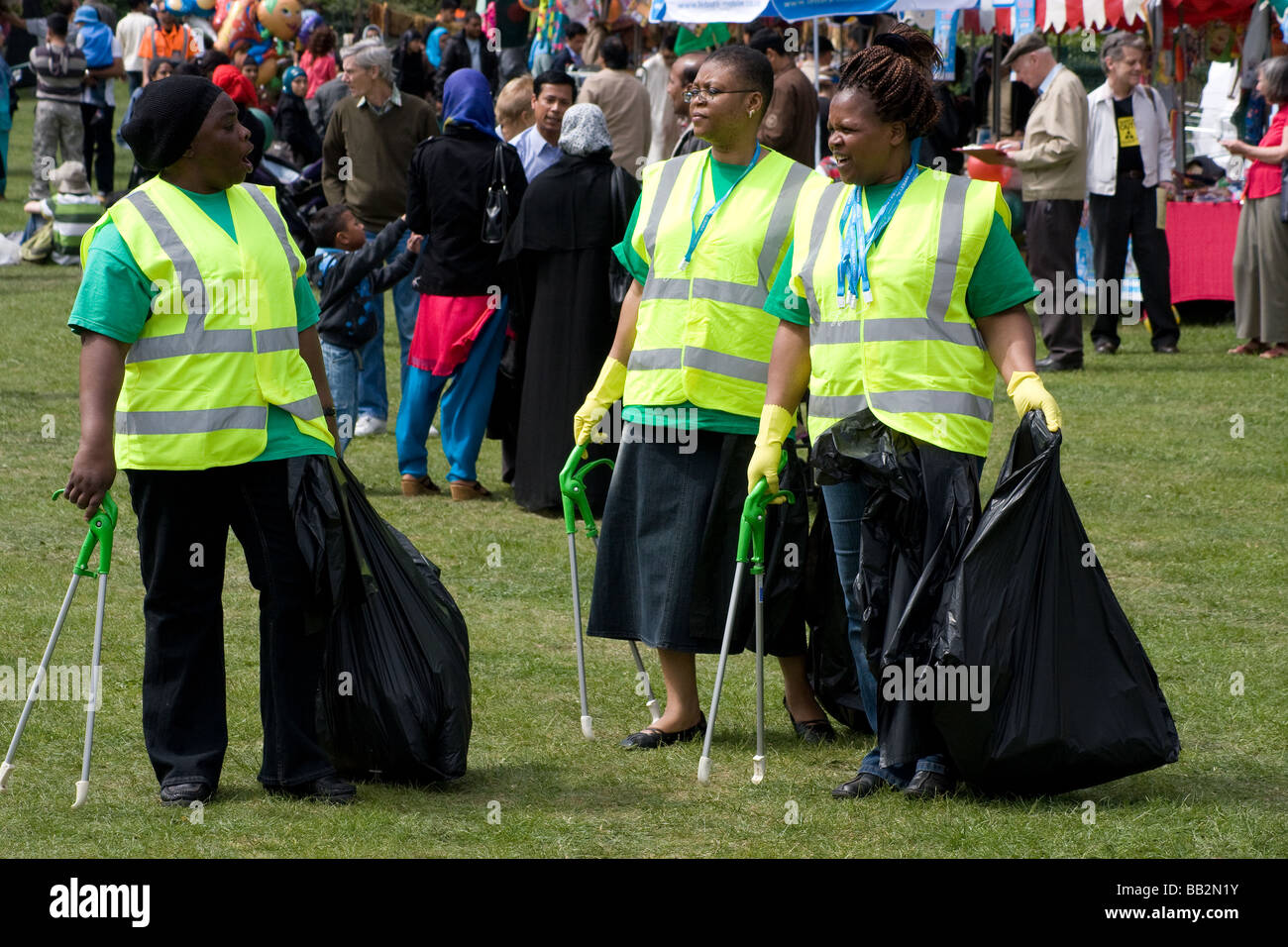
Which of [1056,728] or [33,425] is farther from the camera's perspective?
[33,425]

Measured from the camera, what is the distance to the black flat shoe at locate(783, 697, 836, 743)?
5.24m

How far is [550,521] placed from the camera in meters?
Answer: 8.18

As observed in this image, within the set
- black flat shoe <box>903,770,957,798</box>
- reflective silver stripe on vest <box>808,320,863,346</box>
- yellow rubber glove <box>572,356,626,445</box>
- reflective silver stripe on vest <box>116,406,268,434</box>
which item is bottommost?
black flat shoe <box>903,770,957,798</box>

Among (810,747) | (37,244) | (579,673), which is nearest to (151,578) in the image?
(579,673)

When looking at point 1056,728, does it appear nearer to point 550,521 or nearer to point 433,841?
point 433,841

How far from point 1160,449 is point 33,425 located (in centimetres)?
620

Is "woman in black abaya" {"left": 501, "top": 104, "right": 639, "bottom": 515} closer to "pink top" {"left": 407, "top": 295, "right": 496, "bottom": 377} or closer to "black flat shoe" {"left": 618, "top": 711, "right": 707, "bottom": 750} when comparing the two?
"pink top" {"left": 407, "top": 295, "right": 496, "bottom": 377}

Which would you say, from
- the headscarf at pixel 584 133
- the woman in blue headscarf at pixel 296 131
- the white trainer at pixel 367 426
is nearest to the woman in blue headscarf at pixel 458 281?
the headscarf at pixel 584 133

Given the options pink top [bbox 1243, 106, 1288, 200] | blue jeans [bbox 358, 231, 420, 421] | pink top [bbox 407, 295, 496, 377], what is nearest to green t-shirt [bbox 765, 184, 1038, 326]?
pink top [bbox 407, 295, 496, 377]

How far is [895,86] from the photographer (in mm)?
4441

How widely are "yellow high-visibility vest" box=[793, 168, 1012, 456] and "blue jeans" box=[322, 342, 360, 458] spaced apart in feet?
15.5

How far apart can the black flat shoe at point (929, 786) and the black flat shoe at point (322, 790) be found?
1.44 metres

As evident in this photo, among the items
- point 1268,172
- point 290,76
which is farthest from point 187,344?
point 290,76

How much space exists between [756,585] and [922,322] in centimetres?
90
